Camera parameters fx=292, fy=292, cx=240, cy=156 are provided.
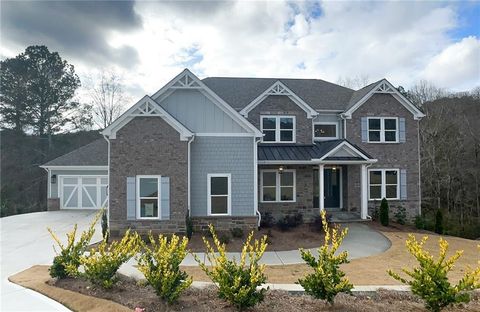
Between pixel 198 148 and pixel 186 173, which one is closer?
pixel 186 173

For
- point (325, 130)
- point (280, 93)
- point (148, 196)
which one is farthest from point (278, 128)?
point (148, 196)

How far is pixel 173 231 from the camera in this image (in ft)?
38.0

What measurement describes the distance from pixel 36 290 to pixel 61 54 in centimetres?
A: 3154

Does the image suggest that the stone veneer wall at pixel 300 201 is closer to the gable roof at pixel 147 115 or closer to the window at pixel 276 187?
the window at pixel 276 187

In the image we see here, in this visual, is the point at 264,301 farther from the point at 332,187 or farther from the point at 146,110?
the point at 332,187

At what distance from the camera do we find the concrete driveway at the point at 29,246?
19.5 feet

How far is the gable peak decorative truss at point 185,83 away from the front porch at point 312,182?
487 centimetres

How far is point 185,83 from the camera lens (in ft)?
41.8

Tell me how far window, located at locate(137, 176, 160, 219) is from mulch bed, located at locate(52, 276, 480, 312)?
16.8ft

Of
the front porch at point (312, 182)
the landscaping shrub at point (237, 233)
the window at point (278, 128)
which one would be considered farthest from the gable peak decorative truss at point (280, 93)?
the landscaping shrub at point (237, 233)

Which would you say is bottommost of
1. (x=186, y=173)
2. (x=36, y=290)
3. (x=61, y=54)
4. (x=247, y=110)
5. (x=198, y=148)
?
(x=36, y=290)

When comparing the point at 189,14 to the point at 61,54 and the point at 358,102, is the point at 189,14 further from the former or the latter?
the point at 61,54

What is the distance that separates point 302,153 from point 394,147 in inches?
238

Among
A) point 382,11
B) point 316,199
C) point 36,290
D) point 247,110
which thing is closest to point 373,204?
point 316,199
